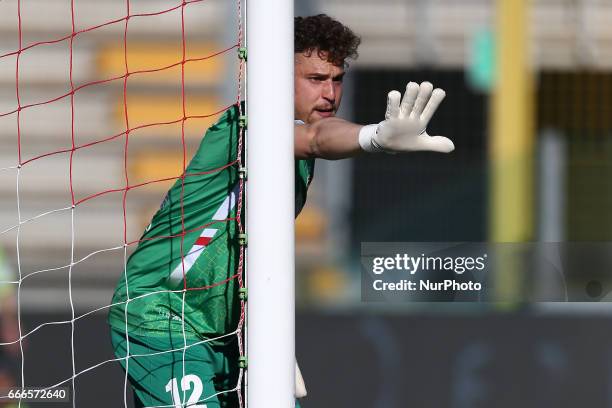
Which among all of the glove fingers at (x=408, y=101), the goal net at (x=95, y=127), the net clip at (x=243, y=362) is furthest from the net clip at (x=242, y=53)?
the goal net at (x=95, y=127)

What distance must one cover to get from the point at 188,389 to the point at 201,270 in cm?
21

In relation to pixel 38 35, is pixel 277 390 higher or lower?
lower

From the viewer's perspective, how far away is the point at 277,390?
5.84 feet

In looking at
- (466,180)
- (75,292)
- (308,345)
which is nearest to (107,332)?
(308,345)

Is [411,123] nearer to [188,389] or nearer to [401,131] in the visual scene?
[401,131]

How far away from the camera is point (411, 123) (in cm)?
164

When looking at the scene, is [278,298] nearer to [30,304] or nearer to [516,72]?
[30,304]

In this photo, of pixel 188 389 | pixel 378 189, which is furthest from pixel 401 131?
pixel 378 189

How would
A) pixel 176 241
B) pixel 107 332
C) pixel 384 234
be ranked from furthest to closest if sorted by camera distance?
pixel 384 234, pixel 107 332, pixel 176 241

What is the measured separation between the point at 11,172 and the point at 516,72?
7.66ft

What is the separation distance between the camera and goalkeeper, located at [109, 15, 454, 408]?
6.44 feet

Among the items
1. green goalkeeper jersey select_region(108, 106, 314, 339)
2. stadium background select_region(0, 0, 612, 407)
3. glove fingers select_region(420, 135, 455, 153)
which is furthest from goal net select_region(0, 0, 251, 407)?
glove fingers select_region(420, 135, 455, 153)

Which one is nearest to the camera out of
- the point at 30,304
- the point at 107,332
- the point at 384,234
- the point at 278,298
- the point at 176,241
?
the point at 278,298

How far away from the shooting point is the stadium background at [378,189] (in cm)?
387
